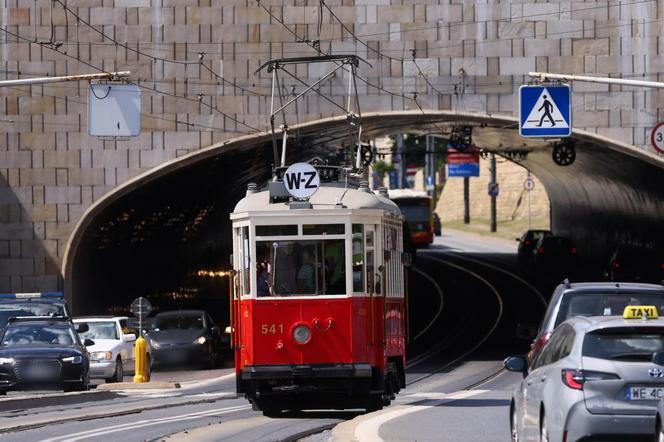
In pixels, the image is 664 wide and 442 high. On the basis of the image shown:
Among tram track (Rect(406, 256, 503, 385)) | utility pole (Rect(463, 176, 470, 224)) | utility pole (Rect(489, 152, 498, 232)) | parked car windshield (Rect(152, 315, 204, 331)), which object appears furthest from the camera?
utility pole (Rect(463, 176, 470, 224))

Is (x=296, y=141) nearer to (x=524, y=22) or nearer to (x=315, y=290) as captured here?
(x=524, y=22)

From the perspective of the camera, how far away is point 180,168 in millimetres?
41031

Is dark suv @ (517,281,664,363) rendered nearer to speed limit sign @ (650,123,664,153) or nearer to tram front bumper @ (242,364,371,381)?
tram front bumper @ (242,364,371,381)

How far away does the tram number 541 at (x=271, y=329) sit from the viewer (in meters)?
19.5

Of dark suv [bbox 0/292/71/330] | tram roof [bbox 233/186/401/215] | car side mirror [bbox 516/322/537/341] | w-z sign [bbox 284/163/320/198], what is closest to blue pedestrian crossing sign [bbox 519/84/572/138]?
dark suv [bbox 0/292/71/330]

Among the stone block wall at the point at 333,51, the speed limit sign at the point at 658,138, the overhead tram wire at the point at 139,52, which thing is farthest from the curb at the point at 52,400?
the speed limit sign at the point at 658,138

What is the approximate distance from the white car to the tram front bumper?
49.7 feet

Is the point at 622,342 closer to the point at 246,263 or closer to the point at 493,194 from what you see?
the point at 246,263

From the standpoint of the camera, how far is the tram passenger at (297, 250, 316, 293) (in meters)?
19.6

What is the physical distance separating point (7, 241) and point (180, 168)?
5.01m

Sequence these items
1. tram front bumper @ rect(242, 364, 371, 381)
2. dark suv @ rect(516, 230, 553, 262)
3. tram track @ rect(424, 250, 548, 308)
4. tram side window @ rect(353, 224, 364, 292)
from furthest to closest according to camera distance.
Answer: dark suv @ rect(516, 230, 553, 262), tram track @ rect(424, 250, 548, 308), tram side window @ rect(353, 224, 364, 292), tram front bumper @ rect(242, 364, 371, 381)

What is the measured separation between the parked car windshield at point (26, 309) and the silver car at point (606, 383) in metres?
19.9

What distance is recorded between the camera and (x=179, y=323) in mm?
38094

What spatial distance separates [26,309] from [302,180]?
1340cm
